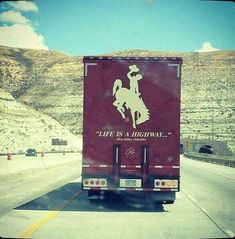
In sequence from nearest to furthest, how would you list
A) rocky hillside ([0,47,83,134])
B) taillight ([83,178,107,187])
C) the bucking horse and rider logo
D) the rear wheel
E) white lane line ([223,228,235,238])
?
white lane line ([223,228,235,238]) → the bucking horse and rider logo → taillight ([83,178,107,187]) → the rear wheel → rocky hillside ([0,47,83,134])

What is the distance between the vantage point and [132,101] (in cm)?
1249

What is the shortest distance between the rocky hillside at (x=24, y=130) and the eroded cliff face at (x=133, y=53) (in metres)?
21.6

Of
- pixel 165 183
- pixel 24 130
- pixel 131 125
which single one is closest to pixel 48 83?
pixel 24 130

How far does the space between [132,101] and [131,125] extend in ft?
2.01

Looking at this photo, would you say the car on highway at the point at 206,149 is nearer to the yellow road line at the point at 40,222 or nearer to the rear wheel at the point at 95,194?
the rear wheel at the point at 95,194

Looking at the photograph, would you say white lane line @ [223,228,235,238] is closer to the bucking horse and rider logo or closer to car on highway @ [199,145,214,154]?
the bucking horse and rider logo

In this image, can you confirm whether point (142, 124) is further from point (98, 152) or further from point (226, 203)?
point (226, 203)

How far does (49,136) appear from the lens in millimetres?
105812

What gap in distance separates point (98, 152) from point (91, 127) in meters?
0.66

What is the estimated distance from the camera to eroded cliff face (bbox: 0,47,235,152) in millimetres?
120875

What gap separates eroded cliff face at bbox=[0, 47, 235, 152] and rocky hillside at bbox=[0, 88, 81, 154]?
21.6 meters

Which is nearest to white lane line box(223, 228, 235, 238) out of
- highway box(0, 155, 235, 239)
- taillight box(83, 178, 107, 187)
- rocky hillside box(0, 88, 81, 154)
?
highway box(0, 155, 235, 239)

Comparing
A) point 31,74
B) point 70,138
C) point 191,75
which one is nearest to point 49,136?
point 70,138

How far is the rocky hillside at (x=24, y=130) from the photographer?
9327 cm
